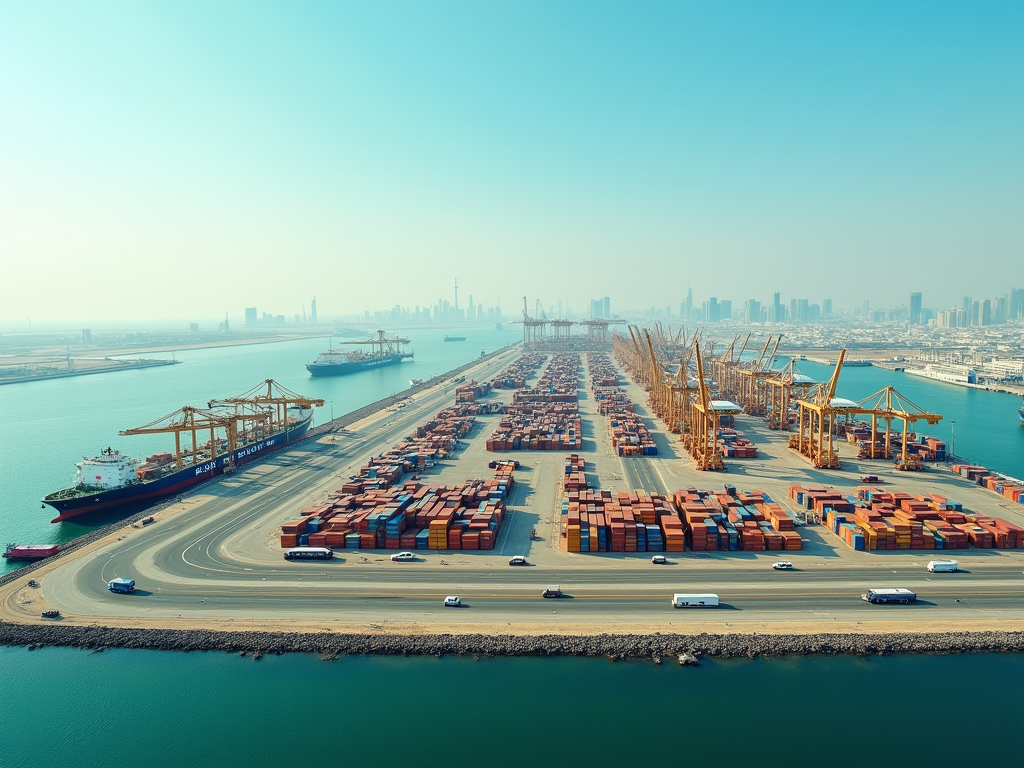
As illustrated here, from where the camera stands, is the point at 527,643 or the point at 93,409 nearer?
the point at 527,643

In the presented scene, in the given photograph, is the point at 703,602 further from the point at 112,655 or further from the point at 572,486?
the point at 112,655

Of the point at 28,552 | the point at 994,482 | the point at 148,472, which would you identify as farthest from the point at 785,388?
the point at 28,552

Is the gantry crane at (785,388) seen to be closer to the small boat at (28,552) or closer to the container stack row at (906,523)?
the container stack row at (906,523)

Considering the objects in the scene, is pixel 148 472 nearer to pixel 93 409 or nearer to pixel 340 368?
pixel 93 409

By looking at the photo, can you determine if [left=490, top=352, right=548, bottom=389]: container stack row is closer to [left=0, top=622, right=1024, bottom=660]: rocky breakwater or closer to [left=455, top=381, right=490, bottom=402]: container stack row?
[left=455, top=381, right=490, bottom=402]: container stack row

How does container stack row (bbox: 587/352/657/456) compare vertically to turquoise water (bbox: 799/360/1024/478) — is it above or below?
above

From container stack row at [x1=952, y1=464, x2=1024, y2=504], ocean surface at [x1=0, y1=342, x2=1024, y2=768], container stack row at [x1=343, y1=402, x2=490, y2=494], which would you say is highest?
container stack row at [x1=343, y1=402, x2=490, y2=494]

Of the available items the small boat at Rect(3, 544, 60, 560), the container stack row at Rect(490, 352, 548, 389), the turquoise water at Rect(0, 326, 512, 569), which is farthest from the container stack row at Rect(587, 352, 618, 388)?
the small boat at Rect(3, 544, 60, 560)
